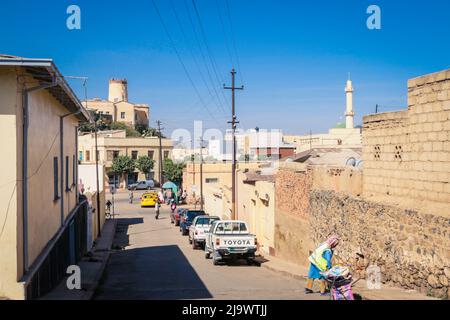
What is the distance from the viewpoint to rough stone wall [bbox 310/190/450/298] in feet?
35.0

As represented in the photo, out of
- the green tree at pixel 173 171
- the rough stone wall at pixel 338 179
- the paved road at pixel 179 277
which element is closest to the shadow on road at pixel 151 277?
the paved road at pixel 179 277

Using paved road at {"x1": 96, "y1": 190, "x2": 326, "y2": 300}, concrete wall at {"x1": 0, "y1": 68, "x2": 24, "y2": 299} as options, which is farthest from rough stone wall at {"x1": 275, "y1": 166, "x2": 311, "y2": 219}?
concrete wall at {"x1": 0, "y1": 68, "x2": 24, "y2": 299}

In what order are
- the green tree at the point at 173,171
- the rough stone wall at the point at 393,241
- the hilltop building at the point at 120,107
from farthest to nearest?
the hilltop building at the point at 120,107 < the green tree at the point at 173,171 < the rough stone wall at the point at 393,241

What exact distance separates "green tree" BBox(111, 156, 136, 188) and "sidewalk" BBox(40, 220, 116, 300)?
4257 cm

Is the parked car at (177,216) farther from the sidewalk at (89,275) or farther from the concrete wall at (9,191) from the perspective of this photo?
the concrete wall at (9,191)

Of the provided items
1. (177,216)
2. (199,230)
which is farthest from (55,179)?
(177,216)

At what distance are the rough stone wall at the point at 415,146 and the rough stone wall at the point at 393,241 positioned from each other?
2.04 ft

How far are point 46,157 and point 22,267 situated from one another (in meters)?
4.05

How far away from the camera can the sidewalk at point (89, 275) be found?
42.7 feet

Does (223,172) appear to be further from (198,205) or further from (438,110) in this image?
(438,110)

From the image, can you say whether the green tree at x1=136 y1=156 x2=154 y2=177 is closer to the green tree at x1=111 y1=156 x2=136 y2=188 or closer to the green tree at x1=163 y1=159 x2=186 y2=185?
A: the green tree at x1=111 y1=156 x2=136 y2=188

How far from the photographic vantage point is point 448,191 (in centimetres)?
1127
